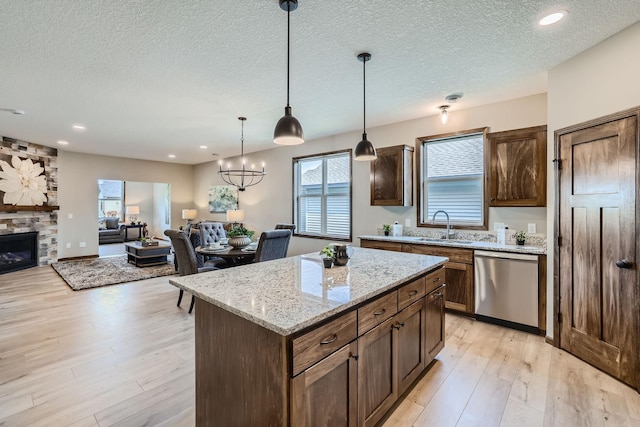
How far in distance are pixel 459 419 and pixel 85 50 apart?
4039 millimetres

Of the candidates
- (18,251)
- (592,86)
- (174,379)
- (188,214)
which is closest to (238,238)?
(174,379)

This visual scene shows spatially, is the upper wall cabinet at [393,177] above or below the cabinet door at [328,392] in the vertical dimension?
above

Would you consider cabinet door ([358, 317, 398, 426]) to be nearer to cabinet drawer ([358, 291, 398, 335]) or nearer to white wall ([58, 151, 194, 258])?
cabinet drawer ([358, 291, 398, 335])

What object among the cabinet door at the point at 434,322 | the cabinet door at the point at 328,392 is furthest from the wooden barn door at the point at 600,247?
the cabinet door at the point at 328,392

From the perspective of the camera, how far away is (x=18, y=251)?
20.0 feet

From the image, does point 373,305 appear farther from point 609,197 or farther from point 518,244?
point 518,244

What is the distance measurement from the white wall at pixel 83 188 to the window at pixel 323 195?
16.7ft

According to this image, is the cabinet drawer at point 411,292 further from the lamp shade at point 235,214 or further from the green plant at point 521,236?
the lamp shade at point 235,214

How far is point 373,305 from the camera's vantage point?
65.7 inches

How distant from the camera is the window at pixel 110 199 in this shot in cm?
1176

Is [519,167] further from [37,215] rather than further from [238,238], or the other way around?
[37,215]

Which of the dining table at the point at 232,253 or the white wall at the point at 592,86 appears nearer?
the white wall at the point at 592,86

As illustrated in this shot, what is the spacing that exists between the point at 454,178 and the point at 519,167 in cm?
90

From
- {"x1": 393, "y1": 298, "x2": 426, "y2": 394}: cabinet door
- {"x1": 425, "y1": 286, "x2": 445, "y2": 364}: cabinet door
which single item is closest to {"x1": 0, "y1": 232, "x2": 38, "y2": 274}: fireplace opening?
{"x1": 393, "y1": 298, "x2": 426, "y2": 394}: cabinet door
